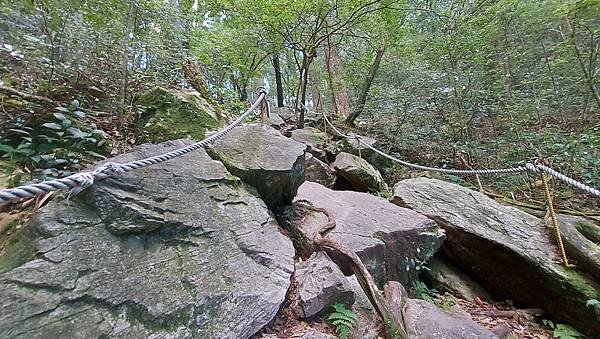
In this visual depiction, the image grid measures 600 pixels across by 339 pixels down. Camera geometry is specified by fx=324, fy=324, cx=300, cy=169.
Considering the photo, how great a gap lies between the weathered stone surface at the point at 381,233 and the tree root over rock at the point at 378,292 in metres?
0.12

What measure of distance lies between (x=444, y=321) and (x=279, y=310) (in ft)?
4.33

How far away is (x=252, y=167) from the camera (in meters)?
2.80

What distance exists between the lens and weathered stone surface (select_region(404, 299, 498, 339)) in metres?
2.29

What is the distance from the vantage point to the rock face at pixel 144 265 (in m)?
1.33

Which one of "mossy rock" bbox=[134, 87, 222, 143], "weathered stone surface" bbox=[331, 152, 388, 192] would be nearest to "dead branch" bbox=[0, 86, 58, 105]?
"mossy rock" bbox=[134, 87, 222, 143]

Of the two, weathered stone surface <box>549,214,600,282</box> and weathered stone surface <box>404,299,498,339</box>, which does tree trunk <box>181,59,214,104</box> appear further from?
weathered stone surface <box>549,214,600,282</box>

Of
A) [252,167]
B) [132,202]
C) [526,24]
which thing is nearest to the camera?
[132,202]

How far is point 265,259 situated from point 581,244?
A: 3266 millimetres

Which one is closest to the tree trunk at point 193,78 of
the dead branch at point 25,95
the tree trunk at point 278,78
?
the dead branch at point 25,95

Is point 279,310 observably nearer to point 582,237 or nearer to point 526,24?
point 582,237

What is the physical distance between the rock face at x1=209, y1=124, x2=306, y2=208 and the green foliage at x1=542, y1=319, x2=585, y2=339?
9.09ft

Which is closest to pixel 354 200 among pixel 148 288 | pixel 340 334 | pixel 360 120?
pixel 340 334

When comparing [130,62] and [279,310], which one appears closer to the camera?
[279,310]

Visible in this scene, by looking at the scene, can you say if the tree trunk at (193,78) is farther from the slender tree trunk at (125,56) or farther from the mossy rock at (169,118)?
the slender tree trunk at (125,56)
